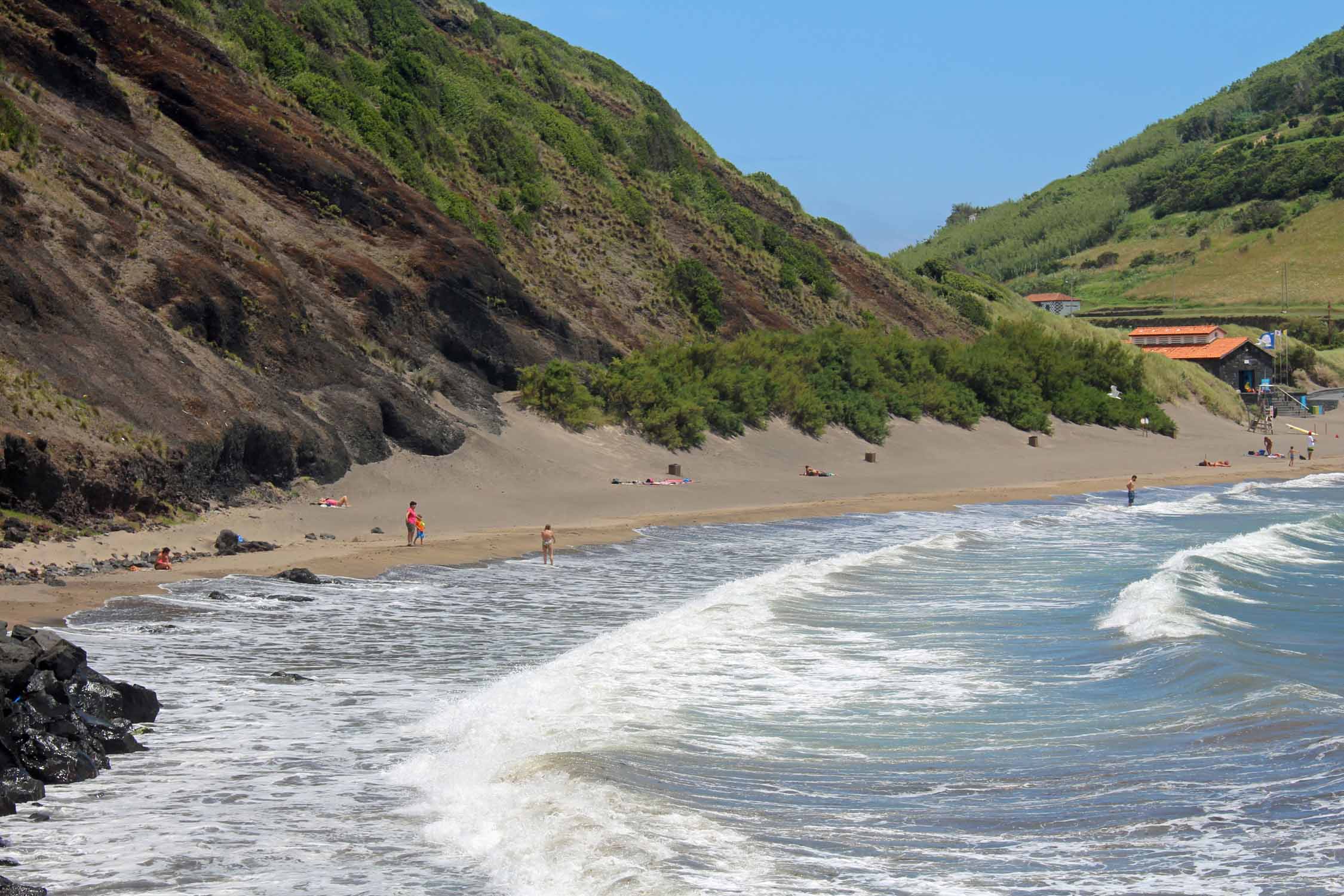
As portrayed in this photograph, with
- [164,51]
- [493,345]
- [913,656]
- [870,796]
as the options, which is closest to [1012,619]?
[913,656]

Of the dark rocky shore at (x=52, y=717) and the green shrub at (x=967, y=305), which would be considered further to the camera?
the green shrub at (x=967, y=305)

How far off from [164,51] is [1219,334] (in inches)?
3190

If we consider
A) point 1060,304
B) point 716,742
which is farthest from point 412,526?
point 1060,304

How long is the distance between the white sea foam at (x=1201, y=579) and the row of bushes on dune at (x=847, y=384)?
53.7ft

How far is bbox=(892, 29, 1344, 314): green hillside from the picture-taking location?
140500 millimetres

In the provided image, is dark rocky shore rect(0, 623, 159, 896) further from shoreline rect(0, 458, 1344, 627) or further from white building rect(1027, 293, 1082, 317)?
white building rect(1027, 293, 1082, 317)

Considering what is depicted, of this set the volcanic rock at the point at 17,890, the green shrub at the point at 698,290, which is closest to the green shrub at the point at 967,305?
the green shrub at the point at 698,290

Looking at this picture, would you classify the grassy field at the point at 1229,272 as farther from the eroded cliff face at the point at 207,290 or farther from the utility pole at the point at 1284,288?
the eroded cliff face at the point at 207,290

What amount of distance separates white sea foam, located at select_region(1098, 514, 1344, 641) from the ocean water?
135mm

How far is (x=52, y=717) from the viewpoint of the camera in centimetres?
987

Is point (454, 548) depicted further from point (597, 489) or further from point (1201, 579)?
point (1201, 579)

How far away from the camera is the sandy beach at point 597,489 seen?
20.4 metres

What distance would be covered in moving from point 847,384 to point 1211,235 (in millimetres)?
125093

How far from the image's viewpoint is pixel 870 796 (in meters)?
10.1
